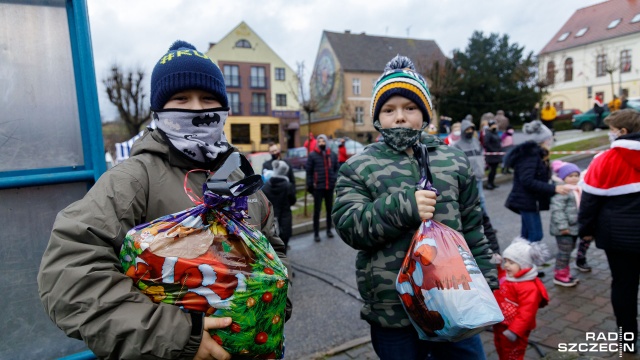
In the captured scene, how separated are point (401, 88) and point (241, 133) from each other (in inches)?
1667

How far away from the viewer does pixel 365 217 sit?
77.6 inches

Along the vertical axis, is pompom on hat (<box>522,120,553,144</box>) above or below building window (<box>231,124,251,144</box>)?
below

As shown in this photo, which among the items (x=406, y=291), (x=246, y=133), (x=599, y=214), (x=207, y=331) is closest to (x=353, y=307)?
(x=599, y=214)

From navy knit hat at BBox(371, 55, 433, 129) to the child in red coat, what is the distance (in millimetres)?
1683

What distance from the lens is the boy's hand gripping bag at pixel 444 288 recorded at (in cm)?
165

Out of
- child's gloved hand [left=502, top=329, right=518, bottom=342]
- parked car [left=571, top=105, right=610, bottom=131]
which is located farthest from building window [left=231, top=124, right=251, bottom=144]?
child's gloved hand [left=502, top=329, right=518, bottom=342]

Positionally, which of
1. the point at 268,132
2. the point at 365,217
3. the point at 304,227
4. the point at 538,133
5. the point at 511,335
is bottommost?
the point at 304,227

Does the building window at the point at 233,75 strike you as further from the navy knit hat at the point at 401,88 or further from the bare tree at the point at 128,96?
the navy knit hat at the point at 401,88

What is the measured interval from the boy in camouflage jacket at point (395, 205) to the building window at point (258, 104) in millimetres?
43316

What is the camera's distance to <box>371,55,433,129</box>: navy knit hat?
215cm

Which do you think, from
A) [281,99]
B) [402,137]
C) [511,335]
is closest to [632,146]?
[511,335]

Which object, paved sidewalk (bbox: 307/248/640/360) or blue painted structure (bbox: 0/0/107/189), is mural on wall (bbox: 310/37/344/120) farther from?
blue painted structure (bbox: 0/0/107/189)

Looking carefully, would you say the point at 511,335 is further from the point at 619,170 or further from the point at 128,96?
the point at 128,96

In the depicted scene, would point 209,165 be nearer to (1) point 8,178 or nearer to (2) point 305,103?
(1) point 8,178
